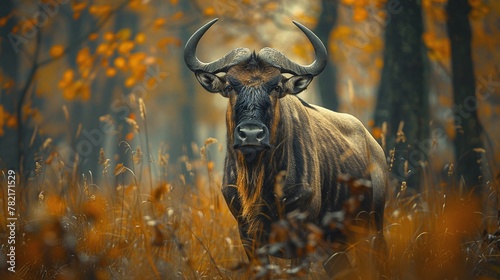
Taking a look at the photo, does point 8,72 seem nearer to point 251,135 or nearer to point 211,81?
point 211,81

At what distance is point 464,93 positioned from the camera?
8508mm

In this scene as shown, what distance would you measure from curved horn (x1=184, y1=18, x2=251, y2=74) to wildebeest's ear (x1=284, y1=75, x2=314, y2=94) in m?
0.45

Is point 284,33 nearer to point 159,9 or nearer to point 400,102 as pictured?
point 159,9

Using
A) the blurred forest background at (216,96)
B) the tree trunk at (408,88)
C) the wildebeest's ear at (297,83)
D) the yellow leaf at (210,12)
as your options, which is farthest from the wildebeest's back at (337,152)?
the yellow leaf at (210,12)

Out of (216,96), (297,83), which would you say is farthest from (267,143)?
(216,96)

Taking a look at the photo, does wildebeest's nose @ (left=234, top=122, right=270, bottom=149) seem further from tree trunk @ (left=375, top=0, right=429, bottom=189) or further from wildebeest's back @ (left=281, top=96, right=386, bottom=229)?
tree trunk @ (left=375, top=0, right=429, bottom=189)

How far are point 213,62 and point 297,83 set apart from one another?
81cm

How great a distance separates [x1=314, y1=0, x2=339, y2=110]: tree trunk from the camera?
13.4m

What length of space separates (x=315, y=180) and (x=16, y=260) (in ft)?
8.48

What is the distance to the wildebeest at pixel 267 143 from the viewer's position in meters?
4.89

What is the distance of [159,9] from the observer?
70.5 feet

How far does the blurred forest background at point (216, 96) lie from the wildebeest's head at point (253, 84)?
0.70 metres

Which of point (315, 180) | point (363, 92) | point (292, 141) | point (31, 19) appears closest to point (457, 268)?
point (315, 180)

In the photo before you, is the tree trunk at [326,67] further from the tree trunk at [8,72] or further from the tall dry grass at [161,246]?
the tall dry grass at [161,246]
